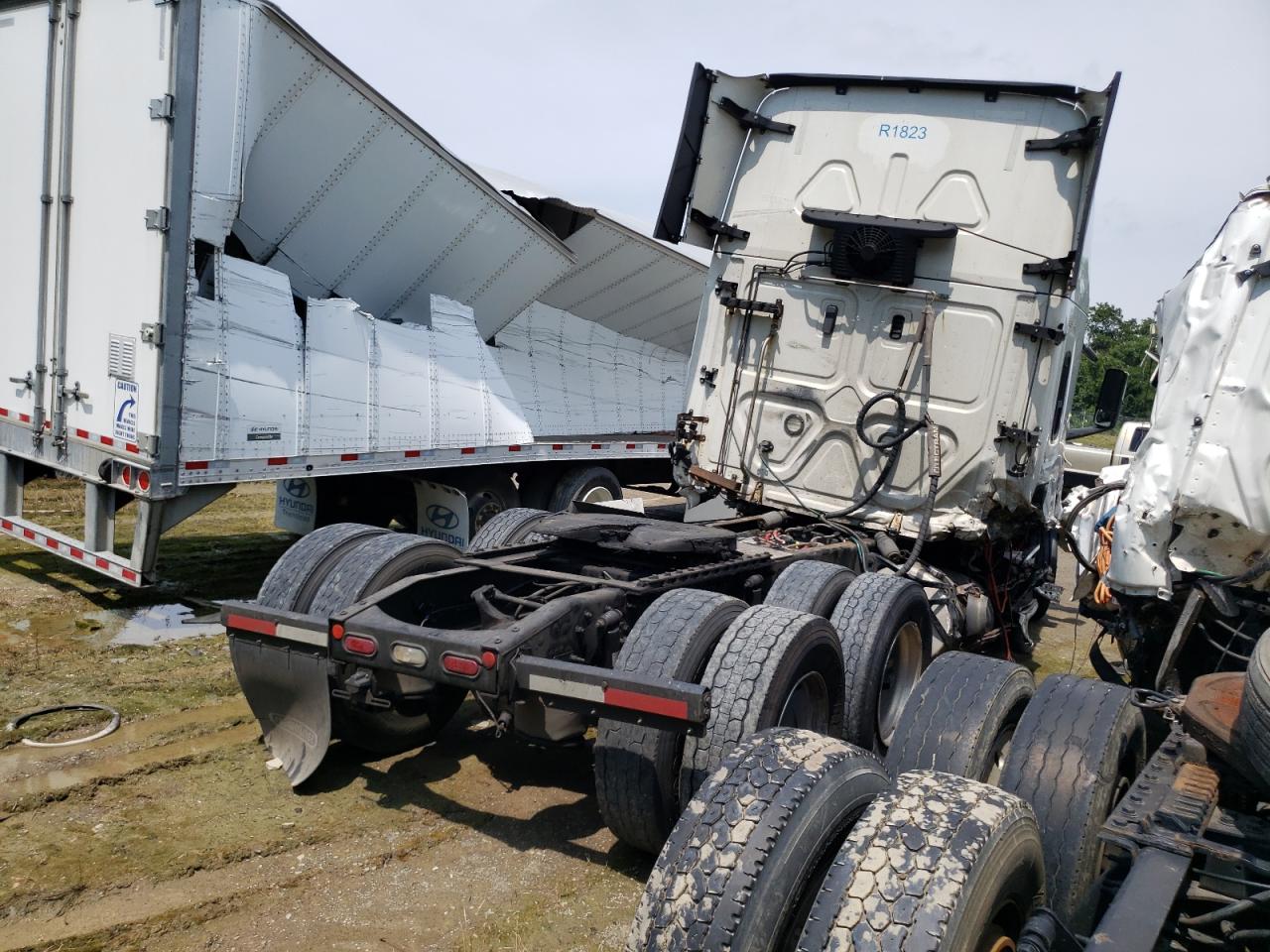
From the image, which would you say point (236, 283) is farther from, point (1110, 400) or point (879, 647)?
point (1110, 400)

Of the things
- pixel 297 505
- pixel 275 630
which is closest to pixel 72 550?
pixel 297 505

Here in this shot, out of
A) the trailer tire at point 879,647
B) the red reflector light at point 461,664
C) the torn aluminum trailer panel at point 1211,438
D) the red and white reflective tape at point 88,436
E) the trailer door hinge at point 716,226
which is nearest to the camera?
the red reflector light at point 461,664

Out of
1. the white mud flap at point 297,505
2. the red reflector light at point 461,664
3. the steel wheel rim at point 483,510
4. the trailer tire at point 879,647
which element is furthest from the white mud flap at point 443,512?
the red reflector light at point 461,664

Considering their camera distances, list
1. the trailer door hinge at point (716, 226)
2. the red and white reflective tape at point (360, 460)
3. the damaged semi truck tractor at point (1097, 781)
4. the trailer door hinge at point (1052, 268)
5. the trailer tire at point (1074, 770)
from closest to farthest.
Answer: the damaged semi truck tractor at point (1097, 781) < the trailer tire at point (1074, 770) < the trailer door hinge at point (1052, 268) < the red and white reflective tape at point (360, 460) < the trailer door hinge at point (716, 226)

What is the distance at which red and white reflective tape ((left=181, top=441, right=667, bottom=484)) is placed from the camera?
6359 millimetres

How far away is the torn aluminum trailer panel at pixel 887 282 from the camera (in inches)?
239

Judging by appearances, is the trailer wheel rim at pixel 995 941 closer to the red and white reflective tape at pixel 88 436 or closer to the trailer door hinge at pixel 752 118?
the trailer door hinge at pixel 752 118

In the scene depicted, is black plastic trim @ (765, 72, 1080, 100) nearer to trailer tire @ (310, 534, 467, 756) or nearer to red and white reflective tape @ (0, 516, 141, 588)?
trailer tire @ (310, 534, 467, 756)

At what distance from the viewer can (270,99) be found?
657 cm

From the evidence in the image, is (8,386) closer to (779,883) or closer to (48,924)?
(48,924)

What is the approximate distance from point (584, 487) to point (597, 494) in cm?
30

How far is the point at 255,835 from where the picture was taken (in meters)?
4.03

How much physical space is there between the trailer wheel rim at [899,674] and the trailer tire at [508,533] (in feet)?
6.48

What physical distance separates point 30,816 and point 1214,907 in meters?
4.13
